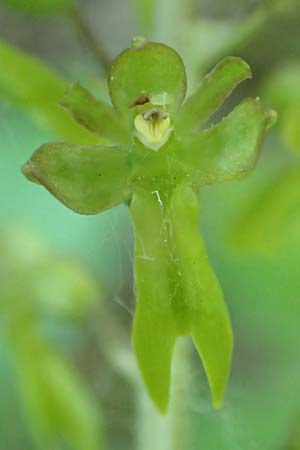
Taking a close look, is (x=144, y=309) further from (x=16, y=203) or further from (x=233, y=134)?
(x=16, y=203)

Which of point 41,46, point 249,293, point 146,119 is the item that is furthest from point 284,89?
point 41,46

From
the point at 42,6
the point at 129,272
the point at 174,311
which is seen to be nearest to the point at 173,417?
the point at 174,311

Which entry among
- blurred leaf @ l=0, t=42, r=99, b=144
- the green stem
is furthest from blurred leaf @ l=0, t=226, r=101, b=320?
blurred leaf @ l=0, t=42, r=99, b=144

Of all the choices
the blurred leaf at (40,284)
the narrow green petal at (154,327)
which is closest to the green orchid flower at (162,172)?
the narrow green petal at (154,327)

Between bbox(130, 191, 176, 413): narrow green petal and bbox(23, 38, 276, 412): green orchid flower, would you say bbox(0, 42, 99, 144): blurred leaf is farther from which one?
bbox(130, 191, 176, 413): narrow green petal

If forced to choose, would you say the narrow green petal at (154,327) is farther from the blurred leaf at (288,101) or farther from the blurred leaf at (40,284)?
the blurred leaf at (40,284)

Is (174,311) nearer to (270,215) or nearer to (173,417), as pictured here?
(173,417)
